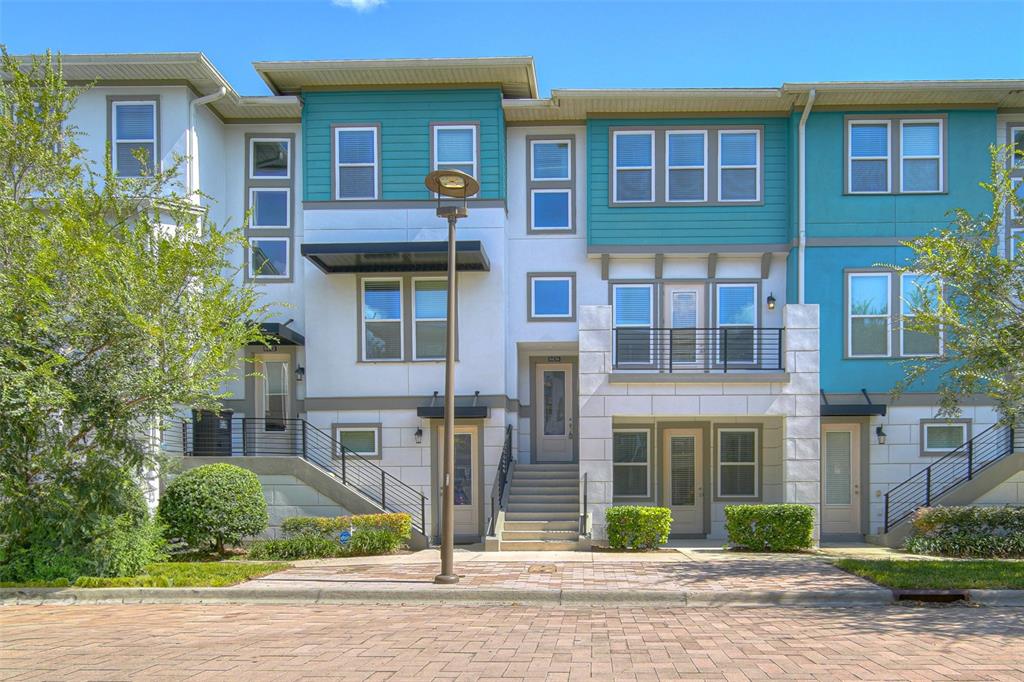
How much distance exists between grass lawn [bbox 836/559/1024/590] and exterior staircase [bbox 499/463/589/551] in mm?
5006

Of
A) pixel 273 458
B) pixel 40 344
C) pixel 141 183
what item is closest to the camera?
pixel 40 344

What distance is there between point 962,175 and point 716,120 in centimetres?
531

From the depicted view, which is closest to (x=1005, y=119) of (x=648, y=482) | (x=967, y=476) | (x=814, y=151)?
(x=814, y=151)

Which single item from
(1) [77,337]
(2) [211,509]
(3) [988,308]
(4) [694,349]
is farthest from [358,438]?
(3) [988,308]

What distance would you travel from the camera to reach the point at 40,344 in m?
10.9

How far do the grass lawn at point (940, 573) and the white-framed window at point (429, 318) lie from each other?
30.0 ft

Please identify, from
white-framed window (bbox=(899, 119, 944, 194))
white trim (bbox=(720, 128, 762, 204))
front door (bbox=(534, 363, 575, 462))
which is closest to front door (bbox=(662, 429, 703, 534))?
front door (bbox=(534, 363, 575, 462))

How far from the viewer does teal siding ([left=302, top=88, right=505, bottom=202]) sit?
58.7 ft

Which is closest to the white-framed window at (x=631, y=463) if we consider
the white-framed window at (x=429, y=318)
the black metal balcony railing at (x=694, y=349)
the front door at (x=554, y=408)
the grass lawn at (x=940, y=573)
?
the front door at (x=554, y=408)

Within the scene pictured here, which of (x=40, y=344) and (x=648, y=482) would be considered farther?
(x=648, y=482)

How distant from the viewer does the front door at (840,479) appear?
17.6m

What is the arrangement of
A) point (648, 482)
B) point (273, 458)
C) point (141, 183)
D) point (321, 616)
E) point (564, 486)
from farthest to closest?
point (648, 482) → point (564, 486) → point (273, 458) → point (141, 183) → point (321, 616)

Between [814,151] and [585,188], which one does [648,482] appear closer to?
[585,188]

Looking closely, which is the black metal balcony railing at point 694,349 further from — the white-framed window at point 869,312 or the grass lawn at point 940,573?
the grass lawn at point 940,573
